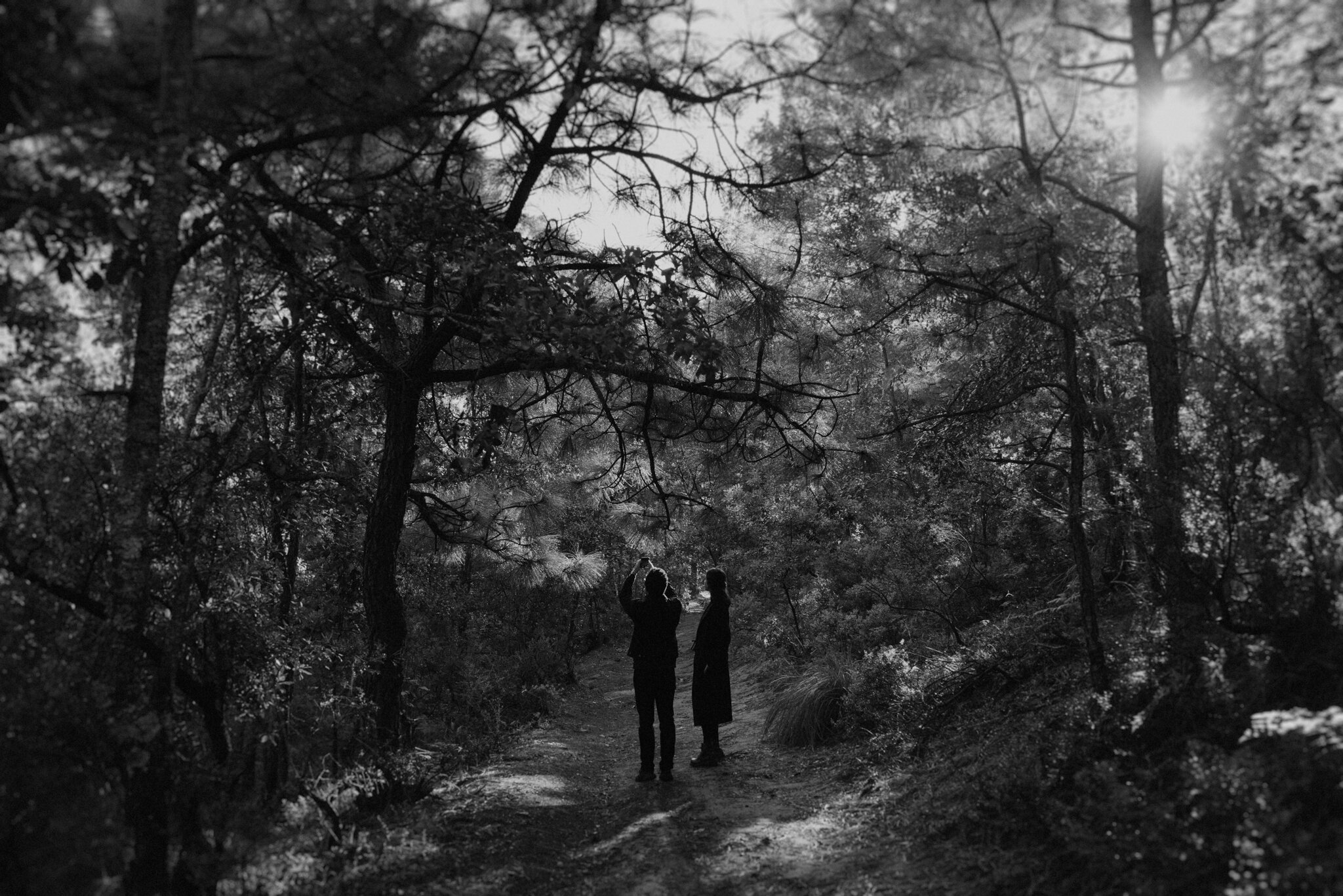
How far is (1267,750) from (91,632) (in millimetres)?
5365

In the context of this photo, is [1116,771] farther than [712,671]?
No

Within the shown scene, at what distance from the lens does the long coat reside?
8094 mm

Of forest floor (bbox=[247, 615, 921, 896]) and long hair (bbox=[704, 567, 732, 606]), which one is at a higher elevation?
long hair (bbox=[704, 567, 732, 606])

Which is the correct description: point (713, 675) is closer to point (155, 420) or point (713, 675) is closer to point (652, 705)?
point (652, 705)

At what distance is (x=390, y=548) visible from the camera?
6934mm

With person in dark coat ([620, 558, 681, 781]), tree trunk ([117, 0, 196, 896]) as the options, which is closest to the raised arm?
person in dark coat ([620, 558, 681, 781])

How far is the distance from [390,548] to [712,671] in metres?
3.30

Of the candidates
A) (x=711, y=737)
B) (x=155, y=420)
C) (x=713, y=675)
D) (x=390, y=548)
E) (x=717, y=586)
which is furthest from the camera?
(x=717, y=586)

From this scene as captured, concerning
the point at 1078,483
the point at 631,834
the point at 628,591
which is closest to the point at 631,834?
the point at 631,834

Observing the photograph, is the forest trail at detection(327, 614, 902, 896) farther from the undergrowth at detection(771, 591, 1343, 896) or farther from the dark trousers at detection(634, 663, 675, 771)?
the undergrowth at detection(771, 591, 1343, 896)

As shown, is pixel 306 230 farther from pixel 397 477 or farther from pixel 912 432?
pixel 912 432

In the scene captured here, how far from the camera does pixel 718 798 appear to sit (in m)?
6.71

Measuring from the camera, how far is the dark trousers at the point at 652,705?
7.28m

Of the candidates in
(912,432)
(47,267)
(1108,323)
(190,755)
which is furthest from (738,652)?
(47,267)
